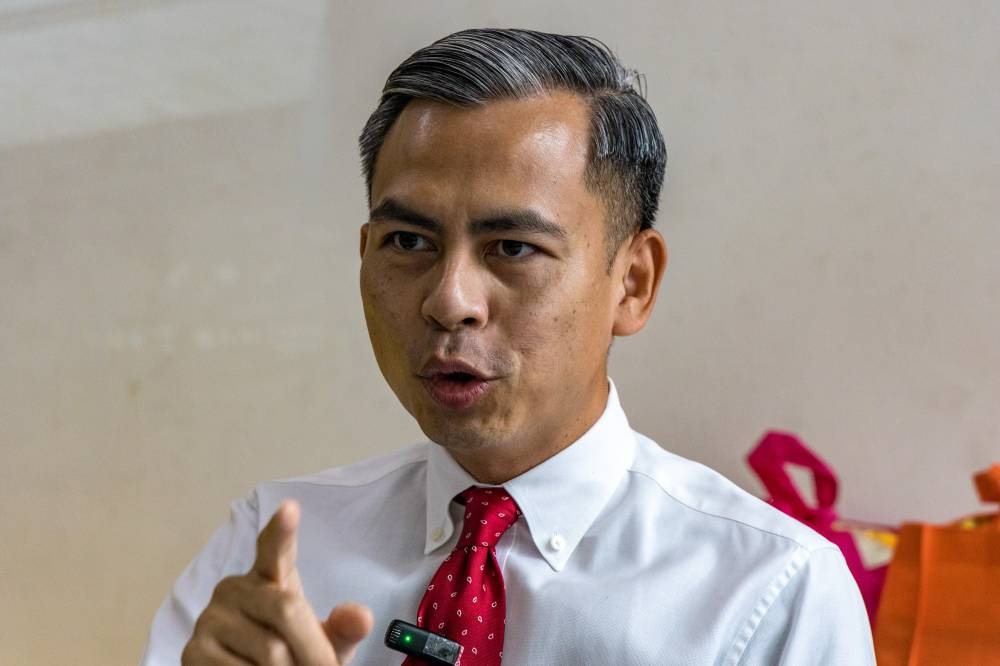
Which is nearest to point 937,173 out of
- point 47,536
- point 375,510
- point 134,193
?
point 375,510

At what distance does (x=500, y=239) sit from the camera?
1091 mm

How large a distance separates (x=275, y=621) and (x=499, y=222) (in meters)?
0.42

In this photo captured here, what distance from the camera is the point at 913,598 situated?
1348 millimetres

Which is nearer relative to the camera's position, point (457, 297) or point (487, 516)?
point (457, 297)

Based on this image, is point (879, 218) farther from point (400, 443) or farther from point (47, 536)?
point (47, 536)

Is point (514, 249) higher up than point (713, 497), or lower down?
higher up

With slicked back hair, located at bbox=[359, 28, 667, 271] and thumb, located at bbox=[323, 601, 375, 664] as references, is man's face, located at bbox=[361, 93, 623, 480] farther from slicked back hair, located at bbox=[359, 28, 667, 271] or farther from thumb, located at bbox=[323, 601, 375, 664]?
thumb, located at bbox=[323, 601, 375, 664]

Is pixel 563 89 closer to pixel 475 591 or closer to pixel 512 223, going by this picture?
pixel 512 223

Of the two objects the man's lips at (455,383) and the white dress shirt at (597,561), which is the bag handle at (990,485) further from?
the man's lips at (455,383)

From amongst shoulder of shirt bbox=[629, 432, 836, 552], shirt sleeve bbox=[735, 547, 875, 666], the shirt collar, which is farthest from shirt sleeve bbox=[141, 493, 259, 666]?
shirt sleeve bbox=[735, 547, 875, 666]

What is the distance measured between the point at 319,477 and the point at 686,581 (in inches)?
18.8

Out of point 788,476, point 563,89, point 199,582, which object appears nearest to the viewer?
point 563,89

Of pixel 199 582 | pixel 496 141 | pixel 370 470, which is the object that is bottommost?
pixel 199 582

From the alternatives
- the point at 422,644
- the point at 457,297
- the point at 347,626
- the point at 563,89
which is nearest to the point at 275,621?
the point at 347,626
